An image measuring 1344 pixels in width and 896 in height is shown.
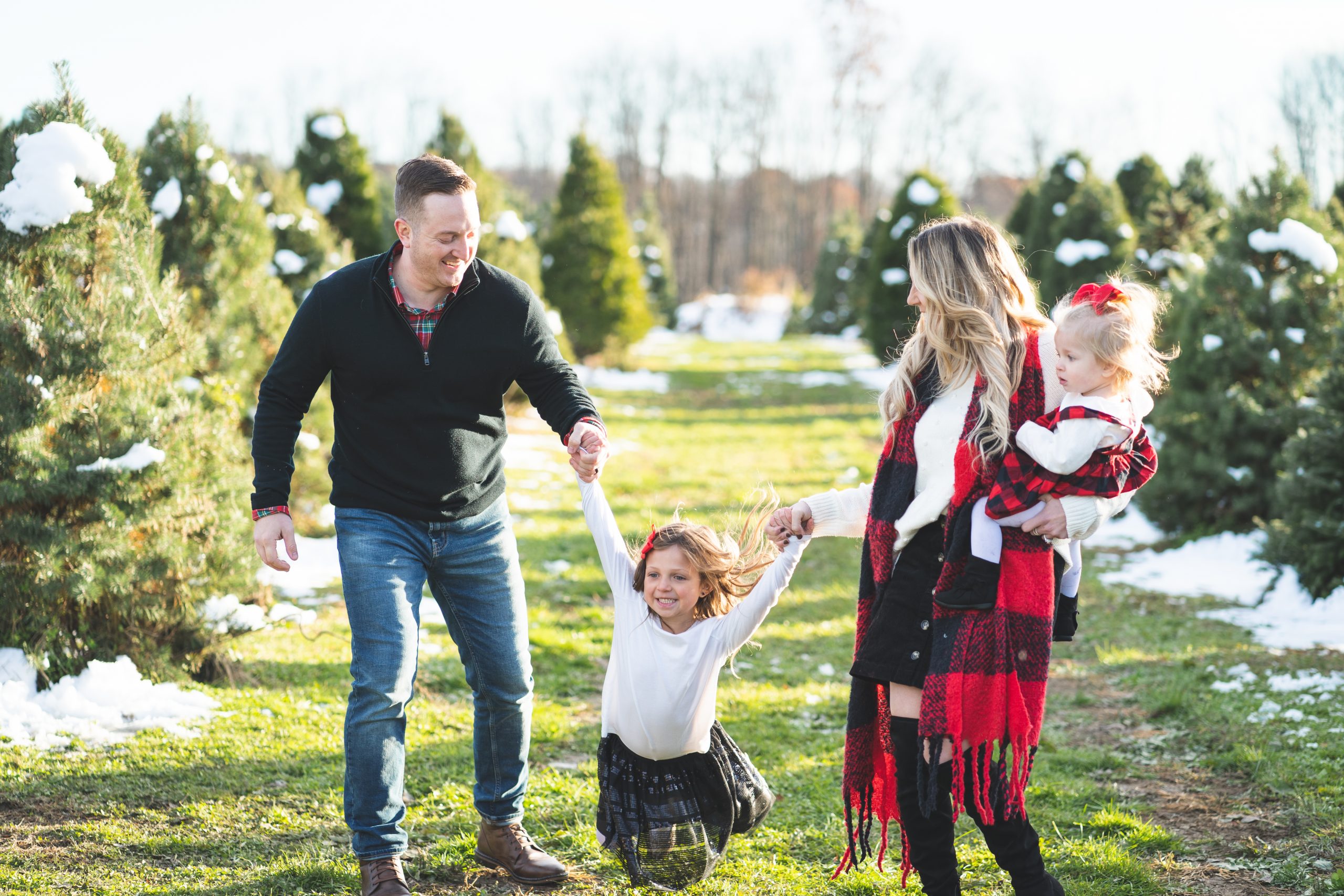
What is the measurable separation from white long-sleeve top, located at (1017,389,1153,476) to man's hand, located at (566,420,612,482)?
1.18 metres

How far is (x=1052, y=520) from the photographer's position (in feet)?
8.00

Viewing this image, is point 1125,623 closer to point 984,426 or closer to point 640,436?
point 984,426

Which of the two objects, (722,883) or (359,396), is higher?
(359,396)

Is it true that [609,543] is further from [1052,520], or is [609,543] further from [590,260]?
[590,260]

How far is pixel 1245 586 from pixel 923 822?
5.66 meters

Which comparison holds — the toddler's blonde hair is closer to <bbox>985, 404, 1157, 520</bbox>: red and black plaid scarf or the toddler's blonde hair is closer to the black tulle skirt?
<bbox>985, 404, 1157, 520</bbox>: red and black plaid scarf

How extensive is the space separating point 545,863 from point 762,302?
43.7 metres

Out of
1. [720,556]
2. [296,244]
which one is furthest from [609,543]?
[296,244]

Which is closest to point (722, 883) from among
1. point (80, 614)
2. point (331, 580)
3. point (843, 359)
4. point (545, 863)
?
point (545, 863)

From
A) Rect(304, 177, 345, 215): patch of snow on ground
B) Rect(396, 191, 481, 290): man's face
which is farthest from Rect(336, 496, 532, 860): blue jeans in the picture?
Rect(304, 177, 345, 215): patch of snow on ground

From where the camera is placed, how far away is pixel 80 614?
14.1ft

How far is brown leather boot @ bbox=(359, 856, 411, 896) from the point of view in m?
2.80

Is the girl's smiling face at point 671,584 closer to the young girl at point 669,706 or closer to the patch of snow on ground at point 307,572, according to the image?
the young girl at point 669,706

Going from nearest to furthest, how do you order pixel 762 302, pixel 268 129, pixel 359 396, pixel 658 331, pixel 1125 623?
1. pixel 359 396
2. pixel 1125 623
3. pixel 658 331
4. pixel 762 302
5. pixel 268 129
